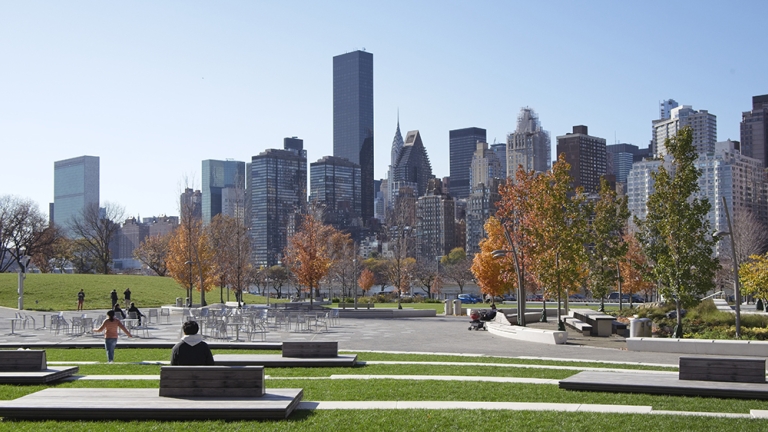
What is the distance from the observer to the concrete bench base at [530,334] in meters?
28.2

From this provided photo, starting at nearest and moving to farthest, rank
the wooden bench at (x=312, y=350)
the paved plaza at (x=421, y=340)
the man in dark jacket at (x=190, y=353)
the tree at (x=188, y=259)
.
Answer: the man in dark jacket at (x=190, y=353), the wooden bench at (x=312, y=350), the paved plaza at (x=421, y=340), the tree at (x=188, y=259)

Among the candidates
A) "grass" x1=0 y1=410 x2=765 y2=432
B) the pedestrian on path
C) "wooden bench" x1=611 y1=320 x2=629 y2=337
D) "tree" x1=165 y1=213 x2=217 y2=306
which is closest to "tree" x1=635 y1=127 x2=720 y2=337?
"wooden bench" x1=611 y1=320 x2=629 y2=337

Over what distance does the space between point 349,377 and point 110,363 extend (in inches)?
278

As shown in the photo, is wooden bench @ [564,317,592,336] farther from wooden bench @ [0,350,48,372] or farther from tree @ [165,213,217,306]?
tree @ [165,213,217,306]

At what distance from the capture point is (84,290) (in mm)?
62562

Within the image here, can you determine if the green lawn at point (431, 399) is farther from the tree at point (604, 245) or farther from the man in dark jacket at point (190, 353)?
the tree at point (604, 245)

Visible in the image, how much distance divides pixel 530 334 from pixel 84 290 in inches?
1770

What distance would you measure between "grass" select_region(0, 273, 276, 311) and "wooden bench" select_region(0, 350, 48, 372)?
129 feet

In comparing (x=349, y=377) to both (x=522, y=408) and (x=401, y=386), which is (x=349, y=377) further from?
(x=522, y=408)

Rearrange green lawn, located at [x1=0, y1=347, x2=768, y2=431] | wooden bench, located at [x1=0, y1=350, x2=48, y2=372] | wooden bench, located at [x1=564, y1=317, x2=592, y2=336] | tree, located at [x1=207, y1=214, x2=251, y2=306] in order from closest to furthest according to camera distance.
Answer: green lawn, located at [x1=0, y1=347, x2=768, y2=431] → wooden bench, located at [x1=0, y1=350, x2=48, y2=372] → wooden bench, located at [x1=564, y1=317, x2=592, y2=336] → tree, located at [x1=207, y1=214, x2=251, y2=306]

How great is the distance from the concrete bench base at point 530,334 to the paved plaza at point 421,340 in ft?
1.50

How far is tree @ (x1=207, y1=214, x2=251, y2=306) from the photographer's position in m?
58.7

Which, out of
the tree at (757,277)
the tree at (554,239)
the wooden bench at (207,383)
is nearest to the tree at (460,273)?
the tree at (554,239)

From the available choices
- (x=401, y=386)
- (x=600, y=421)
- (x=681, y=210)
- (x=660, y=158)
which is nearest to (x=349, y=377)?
(x=401, y=386)
